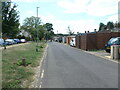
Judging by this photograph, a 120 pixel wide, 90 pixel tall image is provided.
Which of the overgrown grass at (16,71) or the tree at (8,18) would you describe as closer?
the overgrown grass at (16,71)

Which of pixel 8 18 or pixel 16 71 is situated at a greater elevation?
pixel 8 18

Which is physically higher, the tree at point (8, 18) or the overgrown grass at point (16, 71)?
the tree at point (8, 18)

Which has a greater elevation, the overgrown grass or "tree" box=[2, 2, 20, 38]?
"tree" box=[2, 2, 20, 38]

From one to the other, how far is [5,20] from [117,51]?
13.7 m

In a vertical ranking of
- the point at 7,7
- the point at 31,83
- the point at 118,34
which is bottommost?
the point at 31,83

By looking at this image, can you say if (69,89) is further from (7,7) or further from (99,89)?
(7,7)

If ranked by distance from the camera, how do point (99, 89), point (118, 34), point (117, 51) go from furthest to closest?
point (118, 34) < point (117, 51) < point (99, 89)

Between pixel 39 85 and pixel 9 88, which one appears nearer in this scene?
pixel 9 88

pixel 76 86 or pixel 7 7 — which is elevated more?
pixel 7 7

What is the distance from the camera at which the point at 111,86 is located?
756 cm

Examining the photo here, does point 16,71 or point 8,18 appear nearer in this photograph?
point 16,71

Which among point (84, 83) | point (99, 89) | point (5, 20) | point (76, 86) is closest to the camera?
point (99, 89)

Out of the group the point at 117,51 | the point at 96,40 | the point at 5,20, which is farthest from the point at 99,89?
the point at 96,40

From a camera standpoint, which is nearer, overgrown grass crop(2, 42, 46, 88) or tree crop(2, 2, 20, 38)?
overgrown grass crop(2, 42, 46, 88)
